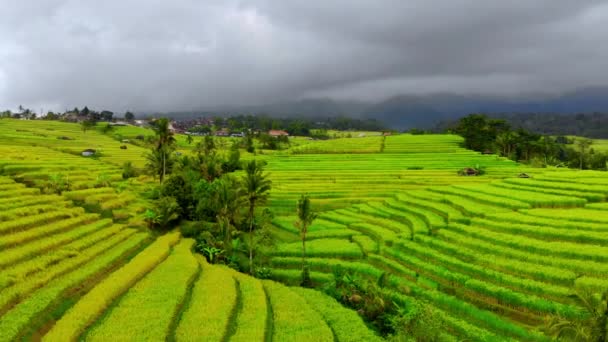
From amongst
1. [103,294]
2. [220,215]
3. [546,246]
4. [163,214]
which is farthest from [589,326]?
[163,214]

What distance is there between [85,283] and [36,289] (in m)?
2.27

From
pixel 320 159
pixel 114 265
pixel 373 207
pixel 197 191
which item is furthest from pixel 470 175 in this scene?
pixel 114 265

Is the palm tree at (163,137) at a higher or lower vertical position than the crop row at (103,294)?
higher

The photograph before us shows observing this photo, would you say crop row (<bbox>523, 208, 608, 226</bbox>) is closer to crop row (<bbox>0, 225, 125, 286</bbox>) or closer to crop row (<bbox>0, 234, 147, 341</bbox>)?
crop row (<bbox>0, 234, 147, 341</bbox>)

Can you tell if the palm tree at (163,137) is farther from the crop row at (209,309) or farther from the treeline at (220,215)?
the crop row at (209,309)

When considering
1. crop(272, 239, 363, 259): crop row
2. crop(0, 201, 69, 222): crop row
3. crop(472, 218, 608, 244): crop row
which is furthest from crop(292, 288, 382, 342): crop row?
crop(0, 201, 69, 222): crop row

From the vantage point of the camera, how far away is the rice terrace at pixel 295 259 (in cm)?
1911

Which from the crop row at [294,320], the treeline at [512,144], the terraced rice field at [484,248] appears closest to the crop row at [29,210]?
the terraced rice field at [484,248]

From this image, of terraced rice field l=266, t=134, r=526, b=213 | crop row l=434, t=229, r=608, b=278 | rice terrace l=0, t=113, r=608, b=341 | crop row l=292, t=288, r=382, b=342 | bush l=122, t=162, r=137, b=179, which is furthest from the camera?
bush l=122, t=162, r=137, b=179

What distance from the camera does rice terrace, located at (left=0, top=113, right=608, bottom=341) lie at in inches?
752

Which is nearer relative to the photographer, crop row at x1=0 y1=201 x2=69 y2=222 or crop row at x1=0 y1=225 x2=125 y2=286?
crop row at x1=0 y1=225 x2=125 y2=286

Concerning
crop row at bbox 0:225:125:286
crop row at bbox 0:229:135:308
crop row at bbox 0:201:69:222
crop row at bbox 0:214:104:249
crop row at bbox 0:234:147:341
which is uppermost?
crop row at bbox 0:201:69:222

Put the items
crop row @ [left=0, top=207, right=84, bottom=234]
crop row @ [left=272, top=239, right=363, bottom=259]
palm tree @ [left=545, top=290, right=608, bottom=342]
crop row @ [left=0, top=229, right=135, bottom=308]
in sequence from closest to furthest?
palm tree @ [left=545, top=290, right=608, bottom=342]
crop row @ [left=0, top=229, right=135, bottom=308]
crop row @ [left=0, top=207, right=84, bottom=234]
crop row @ [left=272, top=239, right=363, bottom=259]

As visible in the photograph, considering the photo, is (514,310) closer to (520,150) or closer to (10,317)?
(10,317)
